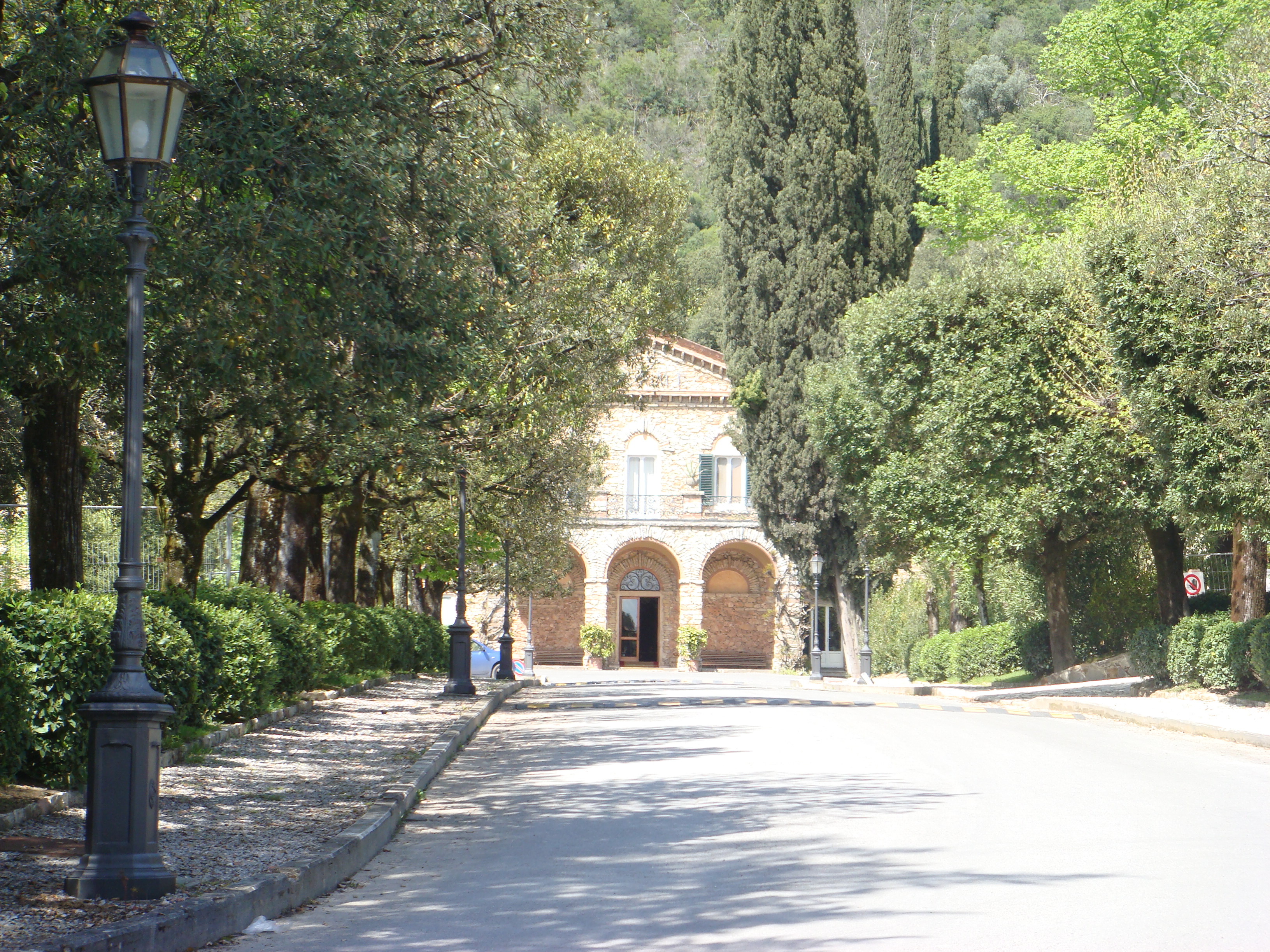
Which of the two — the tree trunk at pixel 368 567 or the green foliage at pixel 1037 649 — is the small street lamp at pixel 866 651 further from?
the tree trunk at pixel 368 567

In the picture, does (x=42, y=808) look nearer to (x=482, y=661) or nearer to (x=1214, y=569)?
(x=1214, y=569)

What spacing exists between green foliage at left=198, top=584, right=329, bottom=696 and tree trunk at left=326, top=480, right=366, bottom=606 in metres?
Result: 5.88

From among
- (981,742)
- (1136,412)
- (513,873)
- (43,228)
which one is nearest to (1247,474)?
(1136,412)

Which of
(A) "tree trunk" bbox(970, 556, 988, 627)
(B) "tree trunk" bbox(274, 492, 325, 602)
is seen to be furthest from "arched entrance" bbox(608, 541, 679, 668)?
(B) "tree trunk" bbox(274, 492, 325, 602)

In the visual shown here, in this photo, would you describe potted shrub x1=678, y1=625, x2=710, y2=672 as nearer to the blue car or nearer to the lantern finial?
the blue car

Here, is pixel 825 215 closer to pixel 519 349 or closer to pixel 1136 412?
pixel 1136 412

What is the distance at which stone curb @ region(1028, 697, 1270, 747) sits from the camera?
50.6 feet

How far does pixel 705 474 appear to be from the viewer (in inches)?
2005

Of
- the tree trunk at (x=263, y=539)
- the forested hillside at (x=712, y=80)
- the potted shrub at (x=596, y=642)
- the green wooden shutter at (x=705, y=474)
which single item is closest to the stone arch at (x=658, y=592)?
the potted shrub at (x=596, y=642)

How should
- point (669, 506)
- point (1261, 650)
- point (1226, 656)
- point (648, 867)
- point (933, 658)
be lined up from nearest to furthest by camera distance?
point (648, 867), point (1261, 650), point (1226, 656), point (933, 658), point (669, 506)

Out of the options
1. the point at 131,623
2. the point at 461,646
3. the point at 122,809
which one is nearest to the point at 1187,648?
the point at 461,646

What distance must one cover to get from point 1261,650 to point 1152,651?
5206 mm

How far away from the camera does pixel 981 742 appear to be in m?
15.0

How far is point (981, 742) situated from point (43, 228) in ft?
36.7
